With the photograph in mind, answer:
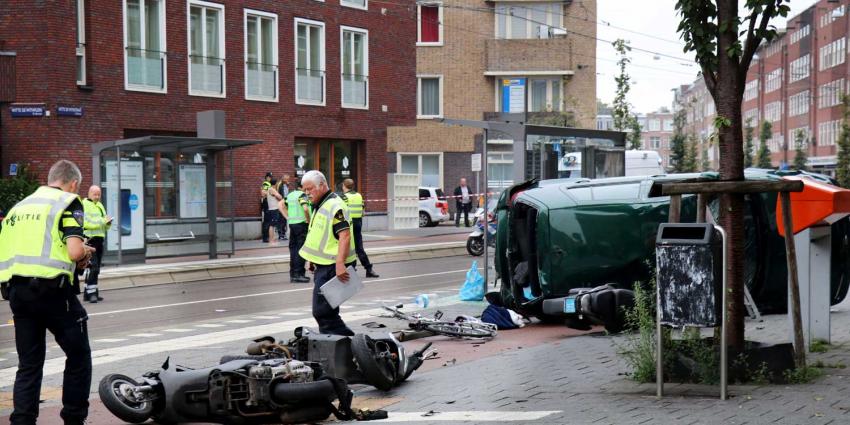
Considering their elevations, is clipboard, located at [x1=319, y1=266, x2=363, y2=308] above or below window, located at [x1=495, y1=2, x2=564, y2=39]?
below

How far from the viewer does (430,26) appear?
54.8 m

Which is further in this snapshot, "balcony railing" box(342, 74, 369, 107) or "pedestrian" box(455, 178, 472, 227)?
"pedestrian" box(455, 178, 472, 227)

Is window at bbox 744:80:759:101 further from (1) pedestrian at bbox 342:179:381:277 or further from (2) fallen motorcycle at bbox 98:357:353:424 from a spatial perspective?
(2) fallen motorcycle at bbox 98:357:353:424

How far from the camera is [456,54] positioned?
5469cm

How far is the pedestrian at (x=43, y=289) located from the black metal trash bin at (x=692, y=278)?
3.75 meters

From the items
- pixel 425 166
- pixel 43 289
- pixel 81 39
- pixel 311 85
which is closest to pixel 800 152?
pixel 425 166

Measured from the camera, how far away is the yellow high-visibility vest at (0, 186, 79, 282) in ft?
24.1

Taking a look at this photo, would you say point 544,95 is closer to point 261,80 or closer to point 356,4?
point 356,4

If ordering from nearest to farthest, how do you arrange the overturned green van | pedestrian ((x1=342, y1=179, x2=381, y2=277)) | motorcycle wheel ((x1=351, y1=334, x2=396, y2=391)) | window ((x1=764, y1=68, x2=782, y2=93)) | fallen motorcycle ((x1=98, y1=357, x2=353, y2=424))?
fallen motorcycle ((x1=98, y1=357, x2=353, y2=424)) → motorcycle wheel ((x1=351, y1=334, x2=396, y2=391)) → the overturned green van → pedestrian ((x1=342, y1=179, x2=381, y2=277)) → window ((x1=764, y1=68, x2=782, y2=93))

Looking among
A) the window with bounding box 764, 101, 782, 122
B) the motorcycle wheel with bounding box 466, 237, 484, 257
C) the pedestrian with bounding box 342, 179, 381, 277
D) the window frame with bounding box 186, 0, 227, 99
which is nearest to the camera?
the pedestrian with bounding box 342, 179, 381, 277

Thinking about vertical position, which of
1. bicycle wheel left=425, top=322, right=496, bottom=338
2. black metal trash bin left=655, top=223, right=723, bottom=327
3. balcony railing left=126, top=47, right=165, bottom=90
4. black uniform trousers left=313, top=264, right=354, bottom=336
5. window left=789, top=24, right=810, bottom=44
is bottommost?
bicycle wheel left=425, top=322, right=496, bottom=338

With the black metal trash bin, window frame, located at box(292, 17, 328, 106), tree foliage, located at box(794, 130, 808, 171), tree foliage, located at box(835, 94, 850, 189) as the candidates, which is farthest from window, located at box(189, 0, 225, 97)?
tree foliage, located at box(794, 130, 808, 171)

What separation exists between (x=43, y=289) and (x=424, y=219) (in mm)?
36214

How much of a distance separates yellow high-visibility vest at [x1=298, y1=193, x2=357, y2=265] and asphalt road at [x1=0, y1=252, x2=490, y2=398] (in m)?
1.45
